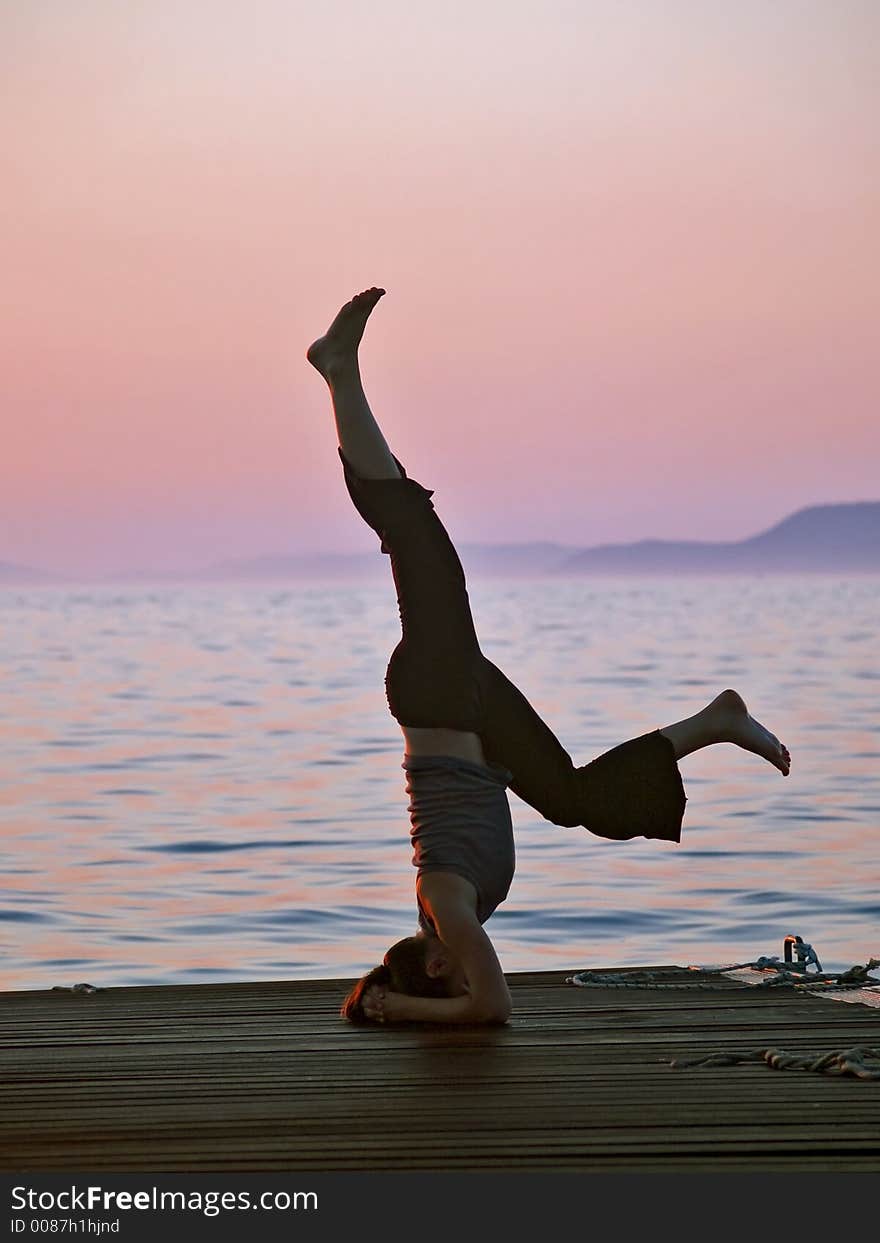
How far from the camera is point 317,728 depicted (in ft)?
65.4

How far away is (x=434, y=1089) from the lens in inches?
165

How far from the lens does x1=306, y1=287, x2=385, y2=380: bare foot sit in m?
5.27

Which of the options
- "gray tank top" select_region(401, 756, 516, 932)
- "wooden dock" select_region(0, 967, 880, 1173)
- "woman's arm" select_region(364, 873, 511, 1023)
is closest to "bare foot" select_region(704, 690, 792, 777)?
"gray tank top" select_region(401, 756, 516, 932)

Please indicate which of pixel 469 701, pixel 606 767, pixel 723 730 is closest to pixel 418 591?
pixel 469 701

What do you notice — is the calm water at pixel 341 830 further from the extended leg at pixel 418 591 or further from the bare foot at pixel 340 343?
the bare foot at pixel 340 343

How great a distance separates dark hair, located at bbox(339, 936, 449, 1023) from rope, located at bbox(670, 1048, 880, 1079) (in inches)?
32.1

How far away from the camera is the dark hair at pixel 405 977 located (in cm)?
506

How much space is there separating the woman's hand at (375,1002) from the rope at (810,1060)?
0.93 meters

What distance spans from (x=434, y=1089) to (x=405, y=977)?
35.8 inches

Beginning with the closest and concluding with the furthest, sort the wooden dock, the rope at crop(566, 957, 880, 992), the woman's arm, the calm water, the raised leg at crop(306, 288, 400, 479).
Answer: the wooden dock
the woman's arm
the raised leg at crop(306, 288, 400, 479)
the rope at crop(566, 957, 880, 992)
the calm water

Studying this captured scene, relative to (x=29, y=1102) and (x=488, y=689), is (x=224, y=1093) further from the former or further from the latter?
(x=488, y=689)

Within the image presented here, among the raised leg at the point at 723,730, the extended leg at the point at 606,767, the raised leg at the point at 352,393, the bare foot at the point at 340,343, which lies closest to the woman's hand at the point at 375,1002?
the extended leg at the point at 606,767

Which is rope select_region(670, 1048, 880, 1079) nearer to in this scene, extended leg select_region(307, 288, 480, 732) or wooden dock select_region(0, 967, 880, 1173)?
wooden dock select_region(0, 967, 880, 1173)

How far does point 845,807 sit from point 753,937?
15.0 feet
